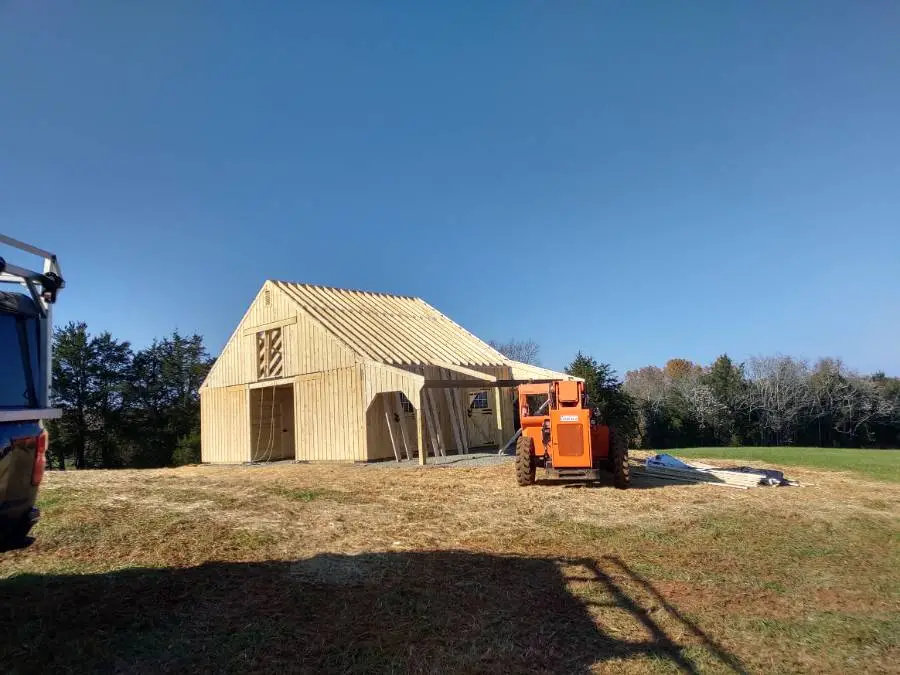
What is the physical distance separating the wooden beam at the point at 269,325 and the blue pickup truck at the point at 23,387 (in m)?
14.8

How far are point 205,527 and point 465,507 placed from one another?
3.83 metres

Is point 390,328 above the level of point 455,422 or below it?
above

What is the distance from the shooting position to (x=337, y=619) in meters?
4.45

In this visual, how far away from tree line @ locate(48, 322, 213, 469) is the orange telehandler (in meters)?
29.2

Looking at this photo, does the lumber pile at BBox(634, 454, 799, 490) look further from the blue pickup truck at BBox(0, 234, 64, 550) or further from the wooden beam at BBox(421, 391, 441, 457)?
the blue pickup truck at BBox(0, 234, 64, 550)

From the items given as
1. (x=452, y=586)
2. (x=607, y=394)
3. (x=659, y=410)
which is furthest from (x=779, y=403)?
(x=452, y=586)

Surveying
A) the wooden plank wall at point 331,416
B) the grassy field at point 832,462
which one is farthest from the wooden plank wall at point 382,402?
the grassy field at point 832,462

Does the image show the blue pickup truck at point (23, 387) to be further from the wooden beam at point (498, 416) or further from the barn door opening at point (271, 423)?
the wooden beam at point (498, 416)

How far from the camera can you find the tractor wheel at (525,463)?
1085 cm

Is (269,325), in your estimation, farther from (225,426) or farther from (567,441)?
(567,441)

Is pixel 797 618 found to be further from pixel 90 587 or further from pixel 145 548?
pixel 145 548

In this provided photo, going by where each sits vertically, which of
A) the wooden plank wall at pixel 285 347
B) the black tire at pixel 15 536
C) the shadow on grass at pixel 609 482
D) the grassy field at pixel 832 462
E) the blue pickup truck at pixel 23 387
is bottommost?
the grassy field at pixel 832 462

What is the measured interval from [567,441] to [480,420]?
10.8 m

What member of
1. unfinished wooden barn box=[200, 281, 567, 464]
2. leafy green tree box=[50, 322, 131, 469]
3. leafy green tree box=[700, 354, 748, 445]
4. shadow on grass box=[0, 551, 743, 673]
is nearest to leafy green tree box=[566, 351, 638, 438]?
unfinished wooden barn box=[200, 281, 567, 464]
